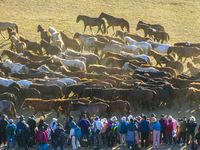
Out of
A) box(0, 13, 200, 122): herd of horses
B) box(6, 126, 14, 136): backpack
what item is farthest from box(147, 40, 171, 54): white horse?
box(6, 126, 14, 136): backpack

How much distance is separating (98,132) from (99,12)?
25.1 meters

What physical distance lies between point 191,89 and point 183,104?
1.13 meters

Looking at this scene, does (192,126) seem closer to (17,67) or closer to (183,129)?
(183,129)

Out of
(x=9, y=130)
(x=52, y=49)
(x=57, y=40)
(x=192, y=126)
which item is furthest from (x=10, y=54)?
(x=192, y=126)

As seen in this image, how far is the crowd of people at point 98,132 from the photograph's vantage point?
12195mm

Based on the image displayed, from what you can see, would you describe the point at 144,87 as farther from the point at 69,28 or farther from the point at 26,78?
the point at 69,28

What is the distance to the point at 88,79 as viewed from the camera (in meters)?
18.7

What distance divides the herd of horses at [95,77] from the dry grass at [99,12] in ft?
15.6

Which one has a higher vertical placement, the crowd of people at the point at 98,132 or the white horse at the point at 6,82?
the white horse at the point at 6,82

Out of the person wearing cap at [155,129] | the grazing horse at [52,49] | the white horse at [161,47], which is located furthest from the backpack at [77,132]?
the white horse at [161,47]

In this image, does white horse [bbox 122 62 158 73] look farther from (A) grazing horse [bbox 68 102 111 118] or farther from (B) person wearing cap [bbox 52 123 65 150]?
Result: (B) person wearing cap [bbox 52 123 65 150]

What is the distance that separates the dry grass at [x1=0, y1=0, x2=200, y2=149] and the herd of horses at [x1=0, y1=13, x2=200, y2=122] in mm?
4765

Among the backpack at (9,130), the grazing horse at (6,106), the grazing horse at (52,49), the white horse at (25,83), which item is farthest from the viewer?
the grazing horse at (52,49)

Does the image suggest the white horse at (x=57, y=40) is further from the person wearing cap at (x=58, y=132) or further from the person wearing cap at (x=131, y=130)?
the person wearing cap at (x=131, y=130)
